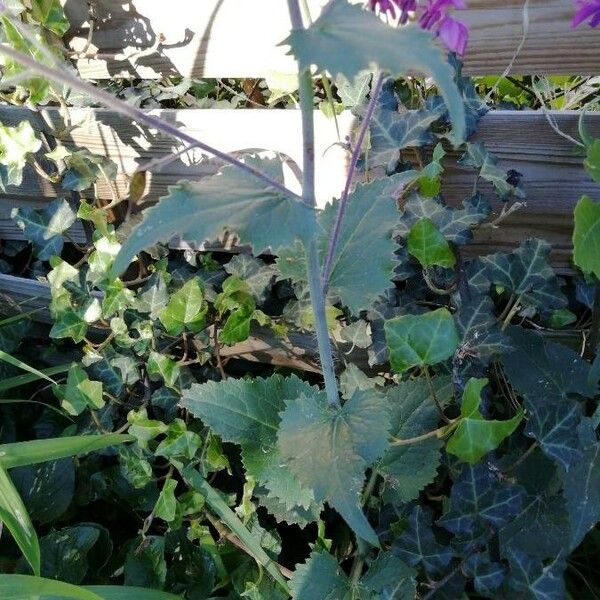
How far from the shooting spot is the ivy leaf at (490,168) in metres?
1.17

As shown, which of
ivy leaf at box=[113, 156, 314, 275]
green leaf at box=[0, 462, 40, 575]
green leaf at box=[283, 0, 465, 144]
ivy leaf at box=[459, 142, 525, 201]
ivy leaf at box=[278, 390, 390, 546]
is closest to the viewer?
green leaf at box=[283, 0, 465, 144]

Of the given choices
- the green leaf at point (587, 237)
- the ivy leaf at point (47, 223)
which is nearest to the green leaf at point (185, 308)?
the ivy leaf at point (47, 223)

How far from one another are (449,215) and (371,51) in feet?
2.12

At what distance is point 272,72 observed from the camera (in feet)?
4.31

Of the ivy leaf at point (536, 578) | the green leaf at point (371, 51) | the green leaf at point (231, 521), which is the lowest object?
the green leaf at point (231, 521)

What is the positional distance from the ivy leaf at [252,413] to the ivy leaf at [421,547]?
0.50ft

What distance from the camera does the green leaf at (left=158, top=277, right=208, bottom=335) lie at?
1.36 m

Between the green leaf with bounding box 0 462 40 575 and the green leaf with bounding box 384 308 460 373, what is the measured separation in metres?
0.59

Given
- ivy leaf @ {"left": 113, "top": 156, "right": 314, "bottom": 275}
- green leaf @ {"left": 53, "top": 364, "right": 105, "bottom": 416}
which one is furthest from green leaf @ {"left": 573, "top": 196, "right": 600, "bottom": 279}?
green leaf @ {"left": 53, "top": 364, "right": 105, "bottom": 416}

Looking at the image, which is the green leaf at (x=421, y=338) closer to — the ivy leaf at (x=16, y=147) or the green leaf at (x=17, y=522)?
the green leaf at (x=17, y=522)

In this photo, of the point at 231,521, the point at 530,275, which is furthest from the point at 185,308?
the point at 530,275

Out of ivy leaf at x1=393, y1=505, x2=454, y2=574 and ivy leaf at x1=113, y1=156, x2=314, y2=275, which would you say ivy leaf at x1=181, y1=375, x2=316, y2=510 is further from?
ivy leaf at x1=113, y1=156, x2=314, y2=275

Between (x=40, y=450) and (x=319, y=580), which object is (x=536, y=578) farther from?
(x=40, y=450)

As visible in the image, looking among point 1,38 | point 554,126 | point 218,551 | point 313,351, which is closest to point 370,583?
point 218,551
